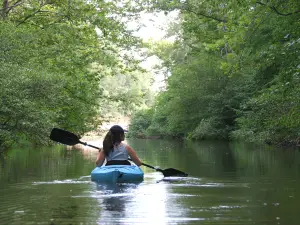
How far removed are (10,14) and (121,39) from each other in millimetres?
5295

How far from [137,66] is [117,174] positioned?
1512cm

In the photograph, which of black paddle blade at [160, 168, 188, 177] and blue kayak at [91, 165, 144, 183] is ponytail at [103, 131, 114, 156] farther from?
black paddle blade at [160, 168, 188, 177]

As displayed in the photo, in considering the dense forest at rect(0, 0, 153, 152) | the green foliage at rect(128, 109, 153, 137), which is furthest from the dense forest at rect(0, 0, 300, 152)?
the green foliage at rect(128, 109, 153, 137)

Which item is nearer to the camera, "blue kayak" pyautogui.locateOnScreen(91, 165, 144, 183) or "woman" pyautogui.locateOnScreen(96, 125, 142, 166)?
"blue kayak" pyautogui.locateOnScreen(91, 165, 144, 183)

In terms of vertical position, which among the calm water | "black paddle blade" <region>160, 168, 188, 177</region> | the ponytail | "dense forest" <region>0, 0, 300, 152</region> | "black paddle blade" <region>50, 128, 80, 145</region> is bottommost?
the calm water

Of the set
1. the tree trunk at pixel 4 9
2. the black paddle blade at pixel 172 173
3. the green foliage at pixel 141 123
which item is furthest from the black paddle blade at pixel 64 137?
the green foliage at pixel 141 123

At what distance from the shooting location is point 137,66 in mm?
24938

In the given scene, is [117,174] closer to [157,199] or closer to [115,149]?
[115,149]

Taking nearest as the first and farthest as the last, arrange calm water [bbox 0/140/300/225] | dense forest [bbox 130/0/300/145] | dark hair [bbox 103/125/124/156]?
calm water [bbox 0/140/300/225]
dark hair [bbox 103/125/124/156]
dense forest [bbox 130/0/300/145]

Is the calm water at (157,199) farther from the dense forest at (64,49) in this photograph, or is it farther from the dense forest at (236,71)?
the dense forest at (64,49)

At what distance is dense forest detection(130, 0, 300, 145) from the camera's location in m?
13.1

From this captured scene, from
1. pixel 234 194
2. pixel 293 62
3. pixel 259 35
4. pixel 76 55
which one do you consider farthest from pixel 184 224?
pixel 76 55

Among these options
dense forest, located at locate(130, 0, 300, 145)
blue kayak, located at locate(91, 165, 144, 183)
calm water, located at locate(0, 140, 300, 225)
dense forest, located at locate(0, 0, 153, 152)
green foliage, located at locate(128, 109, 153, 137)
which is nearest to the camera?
calm water, located at locate(0, 140, 300, 225)

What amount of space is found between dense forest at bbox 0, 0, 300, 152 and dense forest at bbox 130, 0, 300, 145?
0.05 metres
